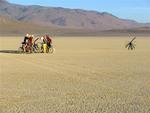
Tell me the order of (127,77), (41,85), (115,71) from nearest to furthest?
(41,85)
(127,77)
(115,71)

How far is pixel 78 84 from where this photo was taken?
15.4 meters

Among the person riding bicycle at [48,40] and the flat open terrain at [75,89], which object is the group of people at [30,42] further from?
the flat open terrain at [75,89]

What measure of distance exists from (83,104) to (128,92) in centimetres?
219

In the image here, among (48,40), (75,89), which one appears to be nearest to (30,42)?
(48,40)

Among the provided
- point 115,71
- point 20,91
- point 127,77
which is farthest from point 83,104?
point 115,71

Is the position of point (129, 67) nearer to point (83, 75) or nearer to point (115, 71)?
point (115, 71)

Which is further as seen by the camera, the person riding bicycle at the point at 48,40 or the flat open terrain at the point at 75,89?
the person riding bicycle at the point at 48,40

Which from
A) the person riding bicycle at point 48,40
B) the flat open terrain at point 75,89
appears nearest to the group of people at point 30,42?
the person riding bicycle at point 48,40

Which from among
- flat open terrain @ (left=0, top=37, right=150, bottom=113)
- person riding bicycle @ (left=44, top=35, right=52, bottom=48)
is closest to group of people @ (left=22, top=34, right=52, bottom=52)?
person riding bicycle @ (left=44, top=35, right=52, bottom=48)

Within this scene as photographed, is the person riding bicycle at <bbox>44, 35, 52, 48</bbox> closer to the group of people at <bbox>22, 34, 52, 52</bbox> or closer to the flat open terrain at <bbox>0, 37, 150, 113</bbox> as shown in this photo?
the group of people at <bbox>22, 34, 52, 52</bbox>

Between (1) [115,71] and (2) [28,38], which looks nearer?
(1) [115,71]

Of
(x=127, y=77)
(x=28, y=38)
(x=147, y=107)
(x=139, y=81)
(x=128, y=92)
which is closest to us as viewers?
(x=147, y=107)

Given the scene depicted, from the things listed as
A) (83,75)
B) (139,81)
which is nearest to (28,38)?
(83,75)

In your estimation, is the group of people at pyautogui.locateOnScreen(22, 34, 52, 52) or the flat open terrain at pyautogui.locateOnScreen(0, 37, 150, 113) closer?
the flat open terrain at pyautogui.locateOnScreen(0, 37, 150, 113)
